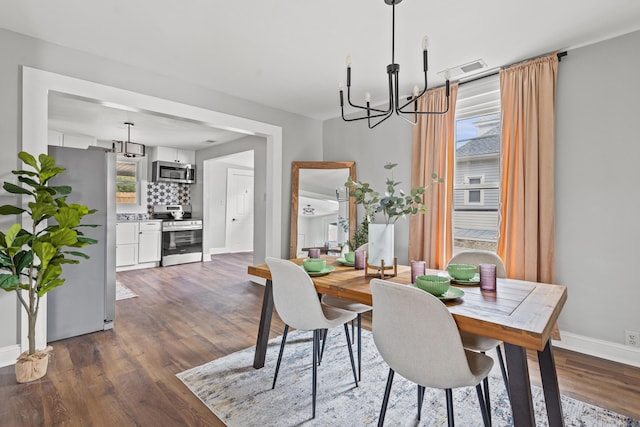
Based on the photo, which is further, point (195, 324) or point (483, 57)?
point (195, 324)

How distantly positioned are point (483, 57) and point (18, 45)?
12.2 feet

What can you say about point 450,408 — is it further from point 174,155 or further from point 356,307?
point 174,155

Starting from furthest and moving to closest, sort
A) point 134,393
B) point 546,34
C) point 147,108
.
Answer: point 147,108, point 546,34, point 134,393

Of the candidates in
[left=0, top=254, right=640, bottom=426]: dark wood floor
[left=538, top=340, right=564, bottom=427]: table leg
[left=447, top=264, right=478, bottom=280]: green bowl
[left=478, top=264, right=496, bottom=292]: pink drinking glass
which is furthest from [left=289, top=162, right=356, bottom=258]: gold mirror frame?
[left=538, top=340, right=564, bottom=427]: table leg

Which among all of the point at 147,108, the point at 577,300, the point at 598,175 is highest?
the point at 147,108

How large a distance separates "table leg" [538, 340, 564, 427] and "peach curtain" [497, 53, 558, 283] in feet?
4.30

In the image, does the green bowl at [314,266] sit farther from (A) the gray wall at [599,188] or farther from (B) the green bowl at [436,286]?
(A) the gray wall at [599,188]

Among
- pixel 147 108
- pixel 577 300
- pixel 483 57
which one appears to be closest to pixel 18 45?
pixel 147 108

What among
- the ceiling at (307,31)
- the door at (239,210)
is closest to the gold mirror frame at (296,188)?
the ceiling at (307,31)

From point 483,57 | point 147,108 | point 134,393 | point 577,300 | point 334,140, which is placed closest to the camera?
point 134,393

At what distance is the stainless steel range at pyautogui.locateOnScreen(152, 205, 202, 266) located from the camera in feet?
20.3

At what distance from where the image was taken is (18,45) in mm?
2404

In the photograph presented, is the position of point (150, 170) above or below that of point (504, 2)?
below

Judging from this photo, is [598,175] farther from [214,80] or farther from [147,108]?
[147,108]
